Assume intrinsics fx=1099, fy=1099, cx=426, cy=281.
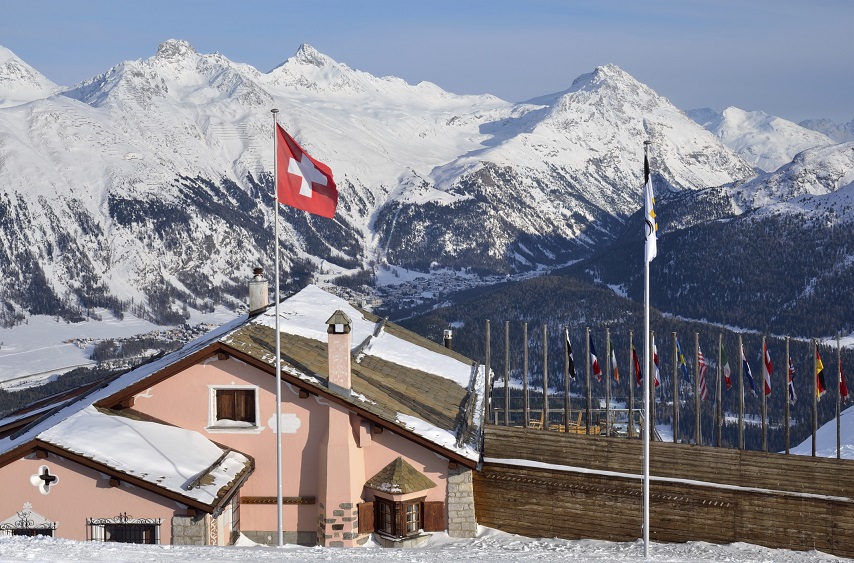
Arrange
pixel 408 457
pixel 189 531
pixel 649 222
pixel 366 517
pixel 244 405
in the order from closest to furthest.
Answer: pixel 189 531
pixel 649 222
pixel 366 517
pixel 408 457
pixel 244 405

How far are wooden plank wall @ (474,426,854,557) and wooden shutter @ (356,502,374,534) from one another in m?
3.49

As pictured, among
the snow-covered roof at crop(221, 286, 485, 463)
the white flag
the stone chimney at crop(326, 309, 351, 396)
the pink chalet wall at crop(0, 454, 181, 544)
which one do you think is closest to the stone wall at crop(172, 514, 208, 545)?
the pink chalet wall at crop(0, 454, 181, 544)

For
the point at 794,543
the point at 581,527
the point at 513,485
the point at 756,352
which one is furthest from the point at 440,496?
the point at 756,352

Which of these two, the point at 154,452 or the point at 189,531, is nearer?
the point at 189,531

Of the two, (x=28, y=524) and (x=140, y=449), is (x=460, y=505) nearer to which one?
(x=140, y=449)

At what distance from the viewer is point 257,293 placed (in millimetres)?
42625

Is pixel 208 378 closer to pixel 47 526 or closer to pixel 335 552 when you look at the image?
pixel 47 526

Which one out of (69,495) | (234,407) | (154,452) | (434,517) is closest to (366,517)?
(434,517)

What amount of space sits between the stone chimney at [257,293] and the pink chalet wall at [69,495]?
13042 mm

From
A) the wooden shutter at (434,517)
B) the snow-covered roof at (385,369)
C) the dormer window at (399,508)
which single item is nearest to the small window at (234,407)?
the snow-covered roof at (385,369)

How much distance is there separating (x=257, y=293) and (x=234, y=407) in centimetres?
944

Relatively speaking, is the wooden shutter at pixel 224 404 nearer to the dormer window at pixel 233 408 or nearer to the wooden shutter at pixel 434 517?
the dormer window at pixel 233 408

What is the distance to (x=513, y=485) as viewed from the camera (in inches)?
1353

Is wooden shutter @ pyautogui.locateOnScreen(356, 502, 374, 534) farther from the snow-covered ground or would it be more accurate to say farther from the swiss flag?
the swiss flag
